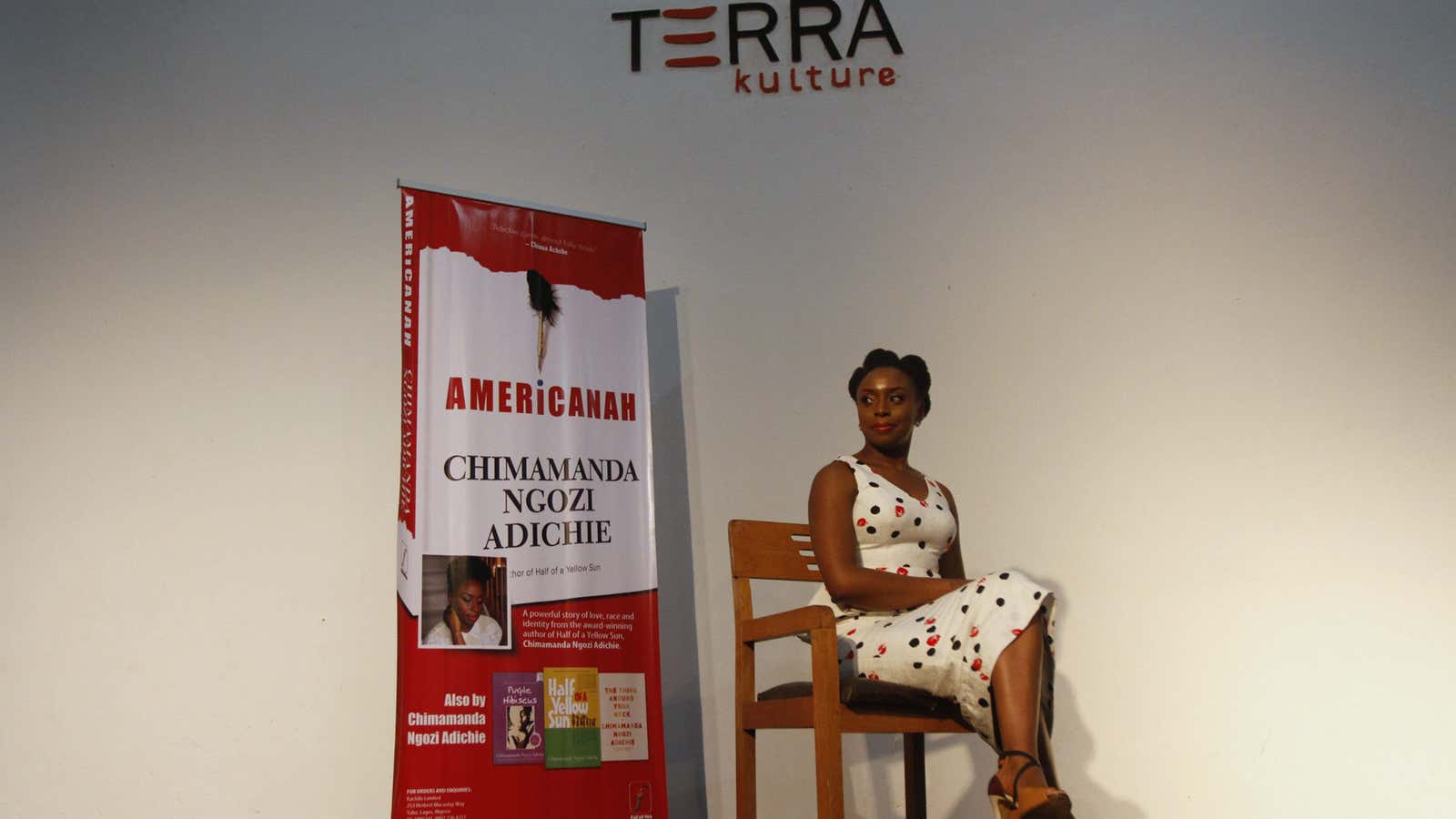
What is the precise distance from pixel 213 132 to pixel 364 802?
218 centimetres

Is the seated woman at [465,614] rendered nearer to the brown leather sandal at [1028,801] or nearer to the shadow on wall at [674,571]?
the shadow on wall at [674,571]

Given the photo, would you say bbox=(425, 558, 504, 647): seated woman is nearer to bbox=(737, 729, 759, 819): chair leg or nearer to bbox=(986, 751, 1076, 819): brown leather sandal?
bbox=(737, 729, 759, 819): chair leg

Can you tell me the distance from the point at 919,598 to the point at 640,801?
0.97 meters

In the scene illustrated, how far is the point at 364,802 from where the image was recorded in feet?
12.3

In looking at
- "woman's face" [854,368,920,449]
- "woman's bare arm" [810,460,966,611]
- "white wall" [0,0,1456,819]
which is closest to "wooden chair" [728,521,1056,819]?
"woman's bare arm" [810,460,966,611]

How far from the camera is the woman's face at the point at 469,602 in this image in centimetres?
317

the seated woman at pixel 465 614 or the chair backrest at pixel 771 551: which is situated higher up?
the chair backrest at pixel 771 551

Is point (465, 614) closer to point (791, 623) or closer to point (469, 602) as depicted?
point (469, 602)

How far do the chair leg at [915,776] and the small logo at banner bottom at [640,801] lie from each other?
2.19 ft

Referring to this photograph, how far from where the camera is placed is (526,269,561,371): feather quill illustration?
3.44 m

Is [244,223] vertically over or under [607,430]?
over

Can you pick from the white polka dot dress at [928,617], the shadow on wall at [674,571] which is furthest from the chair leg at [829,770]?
the shadow on wall at [674,571]

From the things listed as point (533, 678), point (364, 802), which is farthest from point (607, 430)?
point (364, 802)

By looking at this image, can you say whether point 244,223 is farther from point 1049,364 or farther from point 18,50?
point 1049,364
